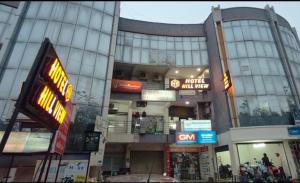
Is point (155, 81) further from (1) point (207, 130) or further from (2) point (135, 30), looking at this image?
(1) point (207, 130)

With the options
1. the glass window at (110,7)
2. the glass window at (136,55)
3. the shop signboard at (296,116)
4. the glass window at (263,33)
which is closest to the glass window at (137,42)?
the glass window at (136,55)

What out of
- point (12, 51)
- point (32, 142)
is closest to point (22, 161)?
point (32, 142)

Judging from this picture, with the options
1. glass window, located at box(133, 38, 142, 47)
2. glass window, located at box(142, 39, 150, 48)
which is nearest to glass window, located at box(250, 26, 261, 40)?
glass window, located at box(142, 39, 150, 48)

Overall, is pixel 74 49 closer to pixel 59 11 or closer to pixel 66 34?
pixel 66 34

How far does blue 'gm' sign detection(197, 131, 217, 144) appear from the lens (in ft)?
65.3

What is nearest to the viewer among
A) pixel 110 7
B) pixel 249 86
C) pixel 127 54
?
pixel 249 86

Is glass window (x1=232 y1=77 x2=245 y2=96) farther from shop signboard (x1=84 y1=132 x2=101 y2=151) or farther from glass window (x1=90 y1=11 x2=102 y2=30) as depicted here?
glass window (x1=90 y1=11 x2=102 y2=30)

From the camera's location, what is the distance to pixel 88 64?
20516 mm

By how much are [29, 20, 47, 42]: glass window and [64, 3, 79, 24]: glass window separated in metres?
2.46

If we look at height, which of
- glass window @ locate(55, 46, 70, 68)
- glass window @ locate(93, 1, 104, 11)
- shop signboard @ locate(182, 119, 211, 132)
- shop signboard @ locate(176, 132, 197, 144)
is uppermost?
glass window @ locate(93, 1, 104, 11)

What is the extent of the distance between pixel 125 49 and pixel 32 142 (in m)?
15.7

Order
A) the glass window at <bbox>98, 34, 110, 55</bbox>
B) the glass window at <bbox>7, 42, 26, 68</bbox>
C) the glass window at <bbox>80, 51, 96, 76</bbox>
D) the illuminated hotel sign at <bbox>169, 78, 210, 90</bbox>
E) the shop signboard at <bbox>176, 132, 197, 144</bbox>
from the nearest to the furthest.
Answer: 1. the glass window at <bbox>7, 42, 26, 68</bbox>
2. the shop signboard at <bbox>176, 132, 197, 144</bbox>
3. the glass window at <bbox>80, 51, 96, 76</bbox>
4. the glass window at <bbox>98, 34, 110, 55</bbox>
5. the illuminated hotel sign at <bbox>169, 78, 210, 90</bbox>

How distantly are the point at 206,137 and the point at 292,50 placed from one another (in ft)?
51.2

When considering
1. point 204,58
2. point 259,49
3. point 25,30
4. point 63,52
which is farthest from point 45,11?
point 259,49
